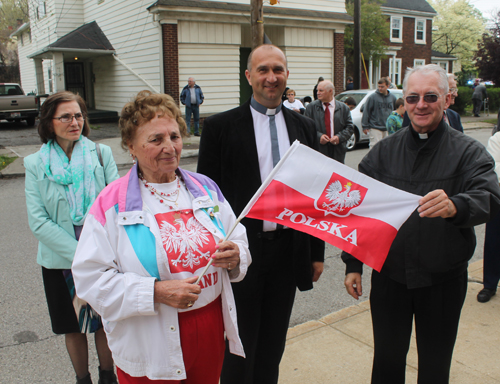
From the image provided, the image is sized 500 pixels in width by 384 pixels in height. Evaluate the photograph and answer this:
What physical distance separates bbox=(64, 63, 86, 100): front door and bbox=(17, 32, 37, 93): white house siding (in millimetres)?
6605

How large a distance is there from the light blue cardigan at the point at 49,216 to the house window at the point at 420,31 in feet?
124

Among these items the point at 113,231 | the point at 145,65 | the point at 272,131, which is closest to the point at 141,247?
the point at 113,231

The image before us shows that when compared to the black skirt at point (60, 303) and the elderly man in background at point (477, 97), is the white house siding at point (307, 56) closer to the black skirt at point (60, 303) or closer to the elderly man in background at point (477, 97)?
the elderly man in background at point (477, 97)

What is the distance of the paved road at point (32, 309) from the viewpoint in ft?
10.8

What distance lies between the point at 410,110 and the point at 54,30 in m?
24.2

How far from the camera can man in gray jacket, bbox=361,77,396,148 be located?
34.8 feet

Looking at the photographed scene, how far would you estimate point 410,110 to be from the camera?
2418 millimetres

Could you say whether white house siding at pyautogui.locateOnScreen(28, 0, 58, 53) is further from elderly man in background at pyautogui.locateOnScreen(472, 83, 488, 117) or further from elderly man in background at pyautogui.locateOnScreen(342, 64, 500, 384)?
elderly man in background at pyautogui.locateOnScreen(342, 64, 500, 384)

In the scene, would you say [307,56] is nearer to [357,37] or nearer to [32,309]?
[357,37]

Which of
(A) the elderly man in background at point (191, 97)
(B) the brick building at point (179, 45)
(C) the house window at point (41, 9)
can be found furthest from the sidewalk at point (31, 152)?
(C) the house window at point (41, 9)

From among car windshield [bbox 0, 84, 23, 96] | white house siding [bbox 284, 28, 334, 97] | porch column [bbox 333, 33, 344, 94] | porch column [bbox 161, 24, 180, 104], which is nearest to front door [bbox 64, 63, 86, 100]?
car windshield [bbox 0, 84, 23, 96]

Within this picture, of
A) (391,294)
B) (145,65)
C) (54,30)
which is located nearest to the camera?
(391,294)

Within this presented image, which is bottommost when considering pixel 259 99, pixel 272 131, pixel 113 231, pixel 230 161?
pixel 113 231

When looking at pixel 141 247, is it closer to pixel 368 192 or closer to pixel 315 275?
pixel 368 192
